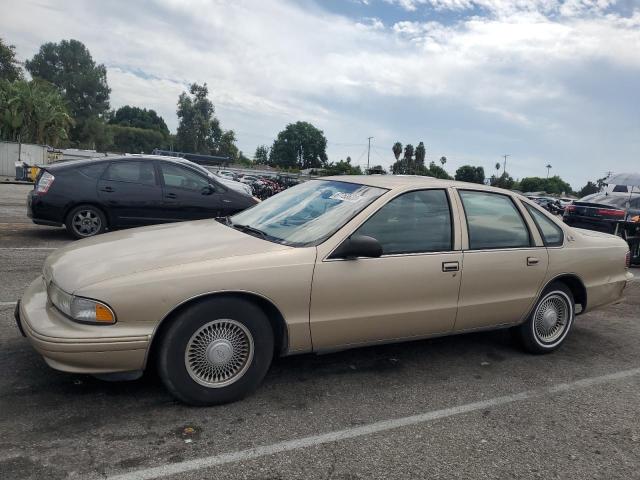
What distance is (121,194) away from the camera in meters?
8.52

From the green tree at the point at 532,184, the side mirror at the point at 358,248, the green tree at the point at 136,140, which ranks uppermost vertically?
the green tree at the point at 136,140

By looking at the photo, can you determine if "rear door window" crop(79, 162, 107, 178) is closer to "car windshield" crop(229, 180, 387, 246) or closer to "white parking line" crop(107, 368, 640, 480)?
"car windshield" crop(229, 180, 387, 246)

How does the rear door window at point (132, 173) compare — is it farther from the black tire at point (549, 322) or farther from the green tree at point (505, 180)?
the green tree at point (505, 180)

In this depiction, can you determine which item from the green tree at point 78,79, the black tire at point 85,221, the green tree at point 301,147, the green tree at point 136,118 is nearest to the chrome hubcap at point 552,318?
the black tire at point 85,221

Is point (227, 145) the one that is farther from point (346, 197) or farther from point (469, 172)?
point (346, 197)

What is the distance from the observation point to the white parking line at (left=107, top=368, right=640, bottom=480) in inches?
101

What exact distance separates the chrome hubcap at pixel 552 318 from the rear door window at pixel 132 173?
21.1 feet

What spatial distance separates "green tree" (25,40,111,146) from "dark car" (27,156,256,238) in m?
74.7

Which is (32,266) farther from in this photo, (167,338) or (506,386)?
(506,386)

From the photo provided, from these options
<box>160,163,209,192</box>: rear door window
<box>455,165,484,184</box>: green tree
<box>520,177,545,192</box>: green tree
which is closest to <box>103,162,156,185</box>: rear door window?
<box>160,163,209,192</box>: rear door window

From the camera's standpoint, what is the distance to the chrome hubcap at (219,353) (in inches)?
123

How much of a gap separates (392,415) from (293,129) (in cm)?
11966

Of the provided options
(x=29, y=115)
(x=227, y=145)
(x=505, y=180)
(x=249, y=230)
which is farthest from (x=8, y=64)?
(x=505, y=180)

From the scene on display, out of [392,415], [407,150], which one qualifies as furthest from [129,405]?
[407,150]
